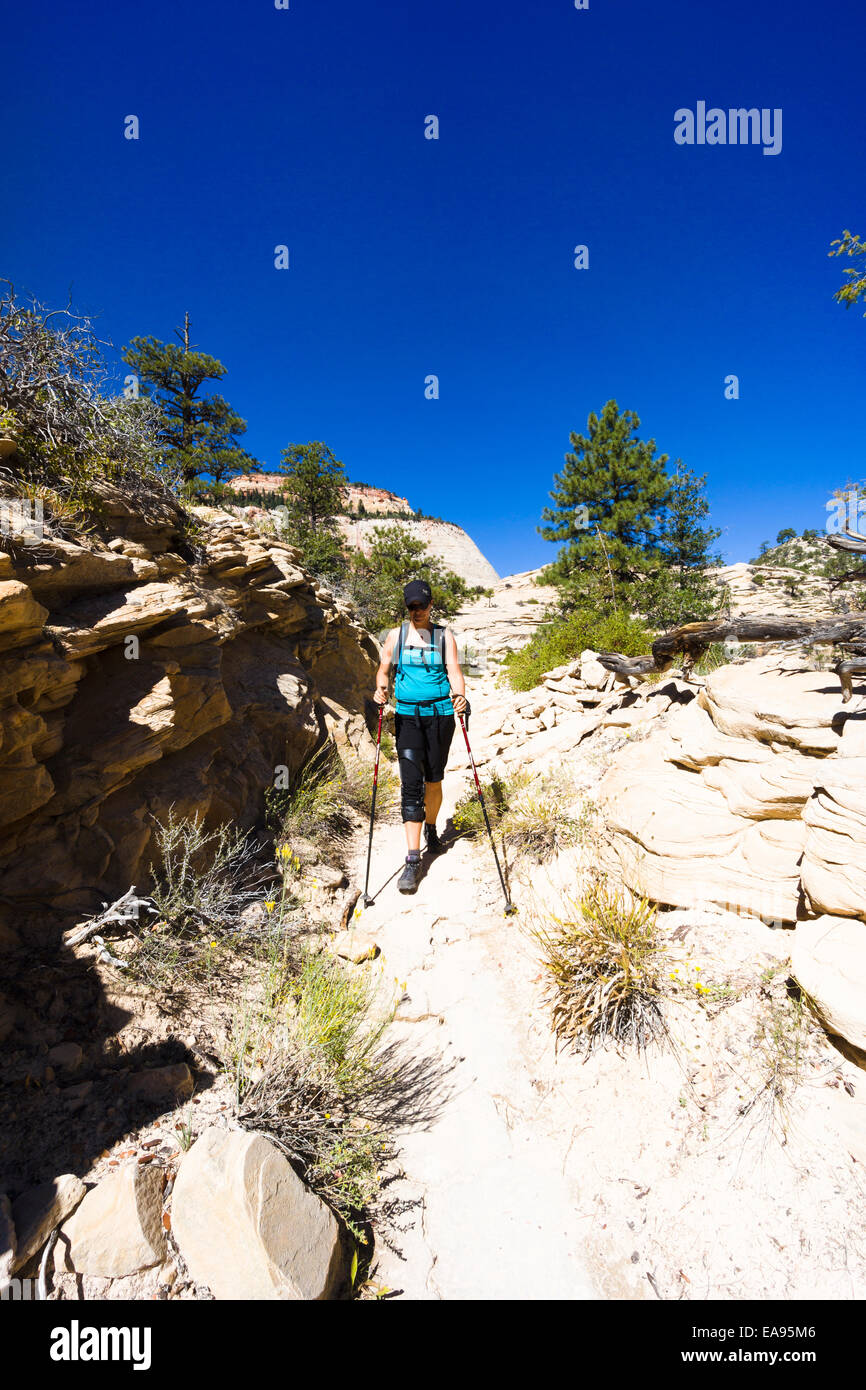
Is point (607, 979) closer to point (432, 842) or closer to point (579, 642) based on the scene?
point (432, 842)

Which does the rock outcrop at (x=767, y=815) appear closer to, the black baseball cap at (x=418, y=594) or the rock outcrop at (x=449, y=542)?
the black baseball cap at (x=418, y=594)

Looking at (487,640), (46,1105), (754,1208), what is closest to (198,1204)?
(46,1105)

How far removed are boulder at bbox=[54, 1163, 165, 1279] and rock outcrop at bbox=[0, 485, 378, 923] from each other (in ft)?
6.08

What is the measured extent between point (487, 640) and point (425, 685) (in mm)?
17928

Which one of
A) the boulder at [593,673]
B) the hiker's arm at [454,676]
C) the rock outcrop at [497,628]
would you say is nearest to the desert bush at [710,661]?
the boulder at [593,673]

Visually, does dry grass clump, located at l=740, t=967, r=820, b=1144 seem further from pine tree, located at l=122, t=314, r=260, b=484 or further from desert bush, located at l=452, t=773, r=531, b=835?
→ pine tree, located at l=122, t=314, r=260, b=484

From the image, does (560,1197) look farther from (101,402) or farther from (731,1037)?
(101,402)

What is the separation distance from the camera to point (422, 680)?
490 cm

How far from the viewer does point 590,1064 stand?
300cm

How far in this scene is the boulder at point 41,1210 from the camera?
1811 mm

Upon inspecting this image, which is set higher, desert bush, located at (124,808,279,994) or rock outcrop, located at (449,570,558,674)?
rock outcrop, located at (449,570,558,674)

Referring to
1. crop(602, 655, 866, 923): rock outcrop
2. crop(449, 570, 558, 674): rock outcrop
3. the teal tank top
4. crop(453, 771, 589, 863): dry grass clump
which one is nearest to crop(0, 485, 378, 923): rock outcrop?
the teal tank top

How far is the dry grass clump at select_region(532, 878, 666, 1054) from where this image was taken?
306cm

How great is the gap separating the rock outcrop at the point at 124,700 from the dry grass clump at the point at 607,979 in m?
3.19
